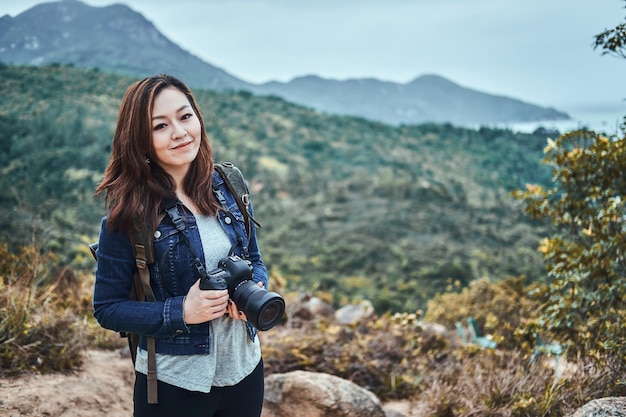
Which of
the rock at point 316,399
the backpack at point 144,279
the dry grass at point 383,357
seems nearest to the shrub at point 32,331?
the dry grass at point 383,357

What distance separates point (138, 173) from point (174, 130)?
15 centimetres

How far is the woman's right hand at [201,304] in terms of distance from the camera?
4.08 ft

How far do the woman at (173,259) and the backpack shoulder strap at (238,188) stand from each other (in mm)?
60

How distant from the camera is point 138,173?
1312 mm

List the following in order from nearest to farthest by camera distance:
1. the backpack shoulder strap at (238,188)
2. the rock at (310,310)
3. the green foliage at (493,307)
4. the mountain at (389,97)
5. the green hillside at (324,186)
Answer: the backpack shoulder strap at (238,188) → the green foliage at (493,307) → the rock at (310,310) → the green hillside at (324,186) → the mountain at (389,97)

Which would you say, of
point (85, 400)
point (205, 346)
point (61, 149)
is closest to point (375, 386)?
point (85, 400)

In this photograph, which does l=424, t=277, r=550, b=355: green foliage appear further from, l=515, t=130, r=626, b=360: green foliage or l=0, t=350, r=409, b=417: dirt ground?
l=0, t=350, r=409, b=417: dirt ground

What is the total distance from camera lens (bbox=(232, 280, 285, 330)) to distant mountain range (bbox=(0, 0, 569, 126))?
3.60 meters

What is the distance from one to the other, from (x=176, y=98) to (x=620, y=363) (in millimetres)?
2218

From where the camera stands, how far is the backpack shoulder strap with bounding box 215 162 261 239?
59.6 inches

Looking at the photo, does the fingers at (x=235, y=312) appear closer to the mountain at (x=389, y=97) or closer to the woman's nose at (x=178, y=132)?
the woman's nose at (x=178, y=132)

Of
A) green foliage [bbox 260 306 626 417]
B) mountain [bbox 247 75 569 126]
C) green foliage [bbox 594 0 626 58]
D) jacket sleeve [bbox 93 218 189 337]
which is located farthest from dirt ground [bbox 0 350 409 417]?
mountain [bbox 247 75 569 126]

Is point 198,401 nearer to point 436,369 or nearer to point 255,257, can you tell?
point 255,257

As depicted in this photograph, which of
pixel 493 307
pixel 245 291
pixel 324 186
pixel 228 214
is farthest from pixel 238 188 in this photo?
pixel 324 186
